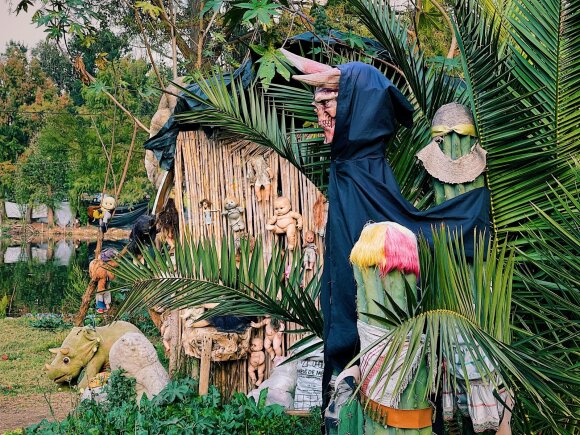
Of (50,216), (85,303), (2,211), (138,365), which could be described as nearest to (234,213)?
(138,365)

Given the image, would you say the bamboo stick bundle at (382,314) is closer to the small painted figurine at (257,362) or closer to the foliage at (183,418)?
the foliage at (183,418)

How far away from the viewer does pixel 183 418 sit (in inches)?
230

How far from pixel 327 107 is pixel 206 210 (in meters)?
5.22

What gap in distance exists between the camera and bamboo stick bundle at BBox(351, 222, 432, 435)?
8.25 feet

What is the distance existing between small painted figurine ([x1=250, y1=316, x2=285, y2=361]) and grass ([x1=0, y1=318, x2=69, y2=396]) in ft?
10.2

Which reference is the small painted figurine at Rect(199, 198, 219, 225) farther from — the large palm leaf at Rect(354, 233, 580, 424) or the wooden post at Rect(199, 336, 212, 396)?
the large palm leaf at Rect(354, 233, 580, 424)

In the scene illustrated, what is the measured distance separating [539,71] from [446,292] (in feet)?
5.25

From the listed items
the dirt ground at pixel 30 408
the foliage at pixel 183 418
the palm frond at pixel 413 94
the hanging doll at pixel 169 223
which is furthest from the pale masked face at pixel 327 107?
the hanging doll at pixel 169 223

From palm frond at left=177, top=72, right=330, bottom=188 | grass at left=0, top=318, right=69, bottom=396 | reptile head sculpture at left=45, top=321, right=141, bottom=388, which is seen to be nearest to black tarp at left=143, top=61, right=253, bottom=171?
reptile head sculpture at left=45, top=321, right=141, bottom=388

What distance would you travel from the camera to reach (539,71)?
371cm

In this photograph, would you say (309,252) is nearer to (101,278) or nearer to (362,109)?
(362,109)

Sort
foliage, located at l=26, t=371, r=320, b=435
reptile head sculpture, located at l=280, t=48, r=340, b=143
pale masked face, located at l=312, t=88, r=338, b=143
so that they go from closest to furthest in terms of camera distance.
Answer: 1. reptile head sculpture, located at l=280, t=48, r=340, b=143
2. pale masked face, located at l=312, t=88, r=338, b=143
3. foliage, located at l=26, t=371, r=320, b=435

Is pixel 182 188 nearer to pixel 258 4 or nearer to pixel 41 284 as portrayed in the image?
pixel 258 4

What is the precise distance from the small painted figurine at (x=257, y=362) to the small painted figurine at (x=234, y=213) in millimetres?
1136
